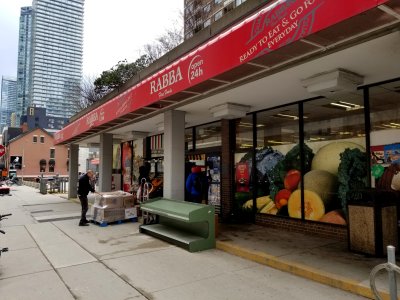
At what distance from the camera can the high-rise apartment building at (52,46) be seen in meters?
116

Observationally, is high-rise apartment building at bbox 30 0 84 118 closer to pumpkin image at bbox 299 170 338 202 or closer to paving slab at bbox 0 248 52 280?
paving slab at bbox 0 248 52 280

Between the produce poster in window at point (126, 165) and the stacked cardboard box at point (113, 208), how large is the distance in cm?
711

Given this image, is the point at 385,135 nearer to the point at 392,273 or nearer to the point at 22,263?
the point at 392,273

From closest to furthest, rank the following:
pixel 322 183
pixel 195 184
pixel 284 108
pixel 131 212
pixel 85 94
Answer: pixel 322 183 → pixel 284 108 → pixel 131 212 → pixel 195 184 → pixel 85 94

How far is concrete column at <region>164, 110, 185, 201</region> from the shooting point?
30.5 feet

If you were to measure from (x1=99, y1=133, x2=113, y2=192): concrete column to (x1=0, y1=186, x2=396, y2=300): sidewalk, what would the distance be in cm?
609

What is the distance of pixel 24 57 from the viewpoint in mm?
131250

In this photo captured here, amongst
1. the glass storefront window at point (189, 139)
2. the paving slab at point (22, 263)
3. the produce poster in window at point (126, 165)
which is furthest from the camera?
the produce poster in window at point (126, 165)

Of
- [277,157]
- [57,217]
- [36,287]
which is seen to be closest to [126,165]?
[57,217]

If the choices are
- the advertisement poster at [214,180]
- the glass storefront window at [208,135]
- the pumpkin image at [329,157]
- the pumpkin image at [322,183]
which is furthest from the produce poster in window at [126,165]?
the pumpkin image at [329,157]

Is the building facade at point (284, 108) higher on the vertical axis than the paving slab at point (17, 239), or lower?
higher

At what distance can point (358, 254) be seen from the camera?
629 cm

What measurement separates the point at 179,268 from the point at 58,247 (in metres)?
3.36

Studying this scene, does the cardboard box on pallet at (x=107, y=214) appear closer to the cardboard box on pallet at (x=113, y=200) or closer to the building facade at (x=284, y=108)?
the cardboard box on pallet at (x=113, y=200)
